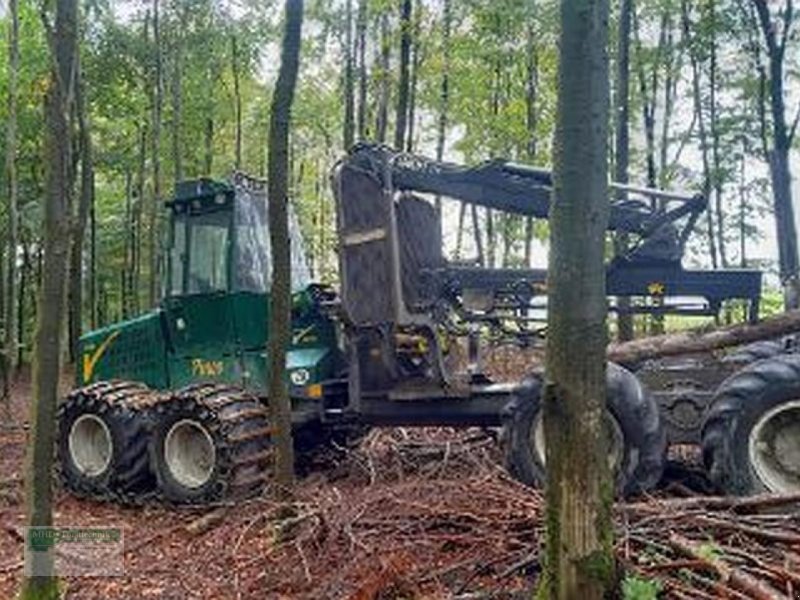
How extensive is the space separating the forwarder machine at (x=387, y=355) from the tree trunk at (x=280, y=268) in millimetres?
1255

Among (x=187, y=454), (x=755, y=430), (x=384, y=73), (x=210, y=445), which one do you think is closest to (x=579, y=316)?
(x=755, y=430)

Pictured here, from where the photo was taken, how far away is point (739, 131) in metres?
19.9

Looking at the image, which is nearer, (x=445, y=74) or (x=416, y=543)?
(x=416, y=543)

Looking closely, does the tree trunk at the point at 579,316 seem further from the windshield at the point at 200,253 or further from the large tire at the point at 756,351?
the windshield at the point at 200,253

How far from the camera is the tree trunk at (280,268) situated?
6859mm

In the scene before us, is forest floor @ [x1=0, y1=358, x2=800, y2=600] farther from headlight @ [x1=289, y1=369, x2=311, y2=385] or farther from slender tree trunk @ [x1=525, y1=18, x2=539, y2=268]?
slender tree trunk @ [x1=525, y1=18, x2=539, y2=268]

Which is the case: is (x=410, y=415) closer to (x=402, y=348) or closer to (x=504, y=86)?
(x=402, y=348)

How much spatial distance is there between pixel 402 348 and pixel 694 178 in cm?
1452

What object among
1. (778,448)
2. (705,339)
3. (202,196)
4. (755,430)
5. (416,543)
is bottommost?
(416,543)

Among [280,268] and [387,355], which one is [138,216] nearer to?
[387,355]

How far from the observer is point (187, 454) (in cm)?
870

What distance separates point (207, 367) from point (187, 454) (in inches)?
43.4

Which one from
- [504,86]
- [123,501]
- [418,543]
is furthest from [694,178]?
[418,543]

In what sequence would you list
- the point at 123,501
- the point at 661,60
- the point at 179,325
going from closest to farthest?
the point at 123,501 → the point at 179,325 → the point at 661,60
